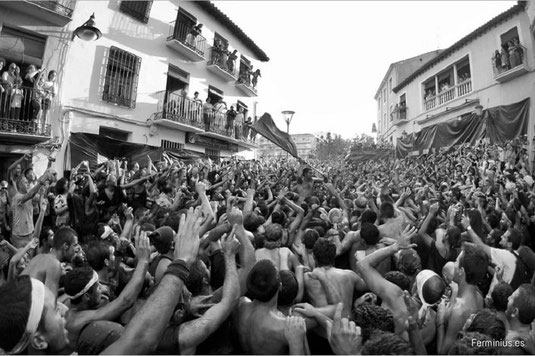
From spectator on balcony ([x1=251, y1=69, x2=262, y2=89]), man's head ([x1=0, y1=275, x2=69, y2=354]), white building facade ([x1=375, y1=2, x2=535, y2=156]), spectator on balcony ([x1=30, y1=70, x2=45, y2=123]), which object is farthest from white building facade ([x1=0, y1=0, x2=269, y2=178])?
white building facade ([x1=375, y1=2, x2=535, y2=156])

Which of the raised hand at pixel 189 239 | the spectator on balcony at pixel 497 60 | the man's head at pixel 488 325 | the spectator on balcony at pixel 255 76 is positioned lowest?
the man's head at pixel 488 325

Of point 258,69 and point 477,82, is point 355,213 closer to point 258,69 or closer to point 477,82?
point 477,82

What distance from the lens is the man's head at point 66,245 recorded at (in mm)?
2893

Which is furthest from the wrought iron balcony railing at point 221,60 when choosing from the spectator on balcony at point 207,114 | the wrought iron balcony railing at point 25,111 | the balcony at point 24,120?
the balcony at point 24,120

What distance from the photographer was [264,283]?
201cm

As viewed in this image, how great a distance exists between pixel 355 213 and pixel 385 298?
3748 mm

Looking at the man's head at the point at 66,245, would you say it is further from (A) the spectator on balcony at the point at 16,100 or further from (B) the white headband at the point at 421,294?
(A) the spectator on balcony at the point at 16,100

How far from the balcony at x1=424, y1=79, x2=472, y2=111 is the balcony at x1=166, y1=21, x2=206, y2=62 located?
13.5 metres

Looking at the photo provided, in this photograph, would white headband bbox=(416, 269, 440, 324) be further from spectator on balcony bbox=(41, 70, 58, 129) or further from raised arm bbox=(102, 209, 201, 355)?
spectator on balcony bbox=(41, 70, 58, 129)

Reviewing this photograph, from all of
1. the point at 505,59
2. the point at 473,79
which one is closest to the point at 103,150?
the point at 505,59

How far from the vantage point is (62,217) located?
555 cm

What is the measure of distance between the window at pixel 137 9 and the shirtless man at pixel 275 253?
37.4ft

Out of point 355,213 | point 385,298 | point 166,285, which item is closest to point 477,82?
point 355,213

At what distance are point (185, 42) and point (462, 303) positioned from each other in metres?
14.1
